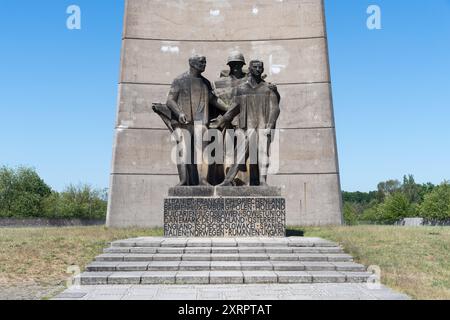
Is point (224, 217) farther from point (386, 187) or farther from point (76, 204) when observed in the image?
point (386, 187)

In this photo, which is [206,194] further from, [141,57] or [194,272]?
[141,57]

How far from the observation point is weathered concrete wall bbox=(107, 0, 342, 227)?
1748 cm

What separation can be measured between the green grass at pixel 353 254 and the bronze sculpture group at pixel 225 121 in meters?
2.45

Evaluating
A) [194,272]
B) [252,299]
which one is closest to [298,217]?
[194,272]

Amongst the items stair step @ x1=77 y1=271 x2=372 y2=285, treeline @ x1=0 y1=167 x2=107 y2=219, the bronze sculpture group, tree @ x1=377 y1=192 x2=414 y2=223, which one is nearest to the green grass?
stair step @ x1=77 y1=271 x2=372 y2=285

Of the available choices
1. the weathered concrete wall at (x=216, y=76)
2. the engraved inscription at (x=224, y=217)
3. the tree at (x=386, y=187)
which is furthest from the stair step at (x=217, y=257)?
the tree at (x=386, y=187)

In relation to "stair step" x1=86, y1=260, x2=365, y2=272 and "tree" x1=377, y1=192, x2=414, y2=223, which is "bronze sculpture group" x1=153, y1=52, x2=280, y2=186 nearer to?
"stair step" x1=86, y1=260, x2=365, y2=272

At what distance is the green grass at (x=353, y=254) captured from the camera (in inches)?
359

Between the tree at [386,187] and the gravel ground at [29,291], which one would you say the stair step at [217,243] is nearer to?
the gravel ground at [29,291]

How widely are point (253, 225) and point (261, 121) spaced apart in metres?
2.29

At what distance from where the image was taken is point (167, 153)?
17.7 metres

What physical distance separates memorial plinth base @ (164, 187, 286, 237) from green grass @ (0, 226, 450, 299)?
61.8 inches

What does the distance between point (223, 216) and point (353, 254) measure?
280 centimetres
